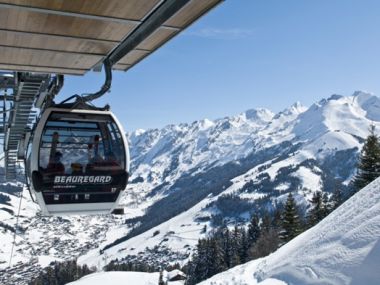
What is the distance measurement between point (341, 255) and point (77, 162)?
1266cm

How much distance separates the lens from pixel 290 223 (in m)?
53.2

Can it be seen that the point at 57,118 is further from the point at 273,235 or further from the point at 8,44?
the point at 273,235

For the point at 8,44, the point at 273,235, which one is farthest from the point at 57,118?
the point at 273,235

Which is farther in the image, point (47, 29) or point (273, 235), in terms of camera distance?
point (273, 235)

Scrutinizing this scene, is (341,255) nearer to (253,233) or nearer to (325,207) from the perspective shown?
(325,207)

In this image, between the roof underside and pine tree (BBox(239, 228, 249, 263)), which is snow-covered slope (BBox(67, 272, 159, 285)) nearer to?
pine tree (BBox(239, 228, 249, 263))

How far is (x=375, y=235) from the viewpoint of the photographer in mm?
17203

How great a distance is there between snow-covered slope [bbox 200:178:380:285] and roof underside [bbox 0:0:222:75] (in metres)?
12.0

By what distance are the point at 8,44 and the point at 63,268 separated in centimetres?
13513

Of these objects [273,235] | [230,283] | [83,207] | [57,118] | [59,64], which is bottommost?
[273,235]

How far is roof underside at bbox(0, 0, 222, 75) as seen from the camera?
522 centimetres

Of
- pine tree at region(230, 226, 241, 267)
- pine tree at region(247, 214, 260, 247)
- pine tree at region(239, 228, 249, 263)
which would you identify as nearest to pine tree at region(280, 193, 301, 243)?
pine tree at region(230, 226, 241, 267)

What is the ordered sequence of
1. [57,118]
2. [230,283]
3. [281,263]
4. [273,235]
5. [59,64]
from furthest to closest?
[273,235] < [230,283] < [281,263] < [57,118] < [59,64]

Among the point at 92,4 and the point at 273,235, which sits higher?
the point at 92,4
